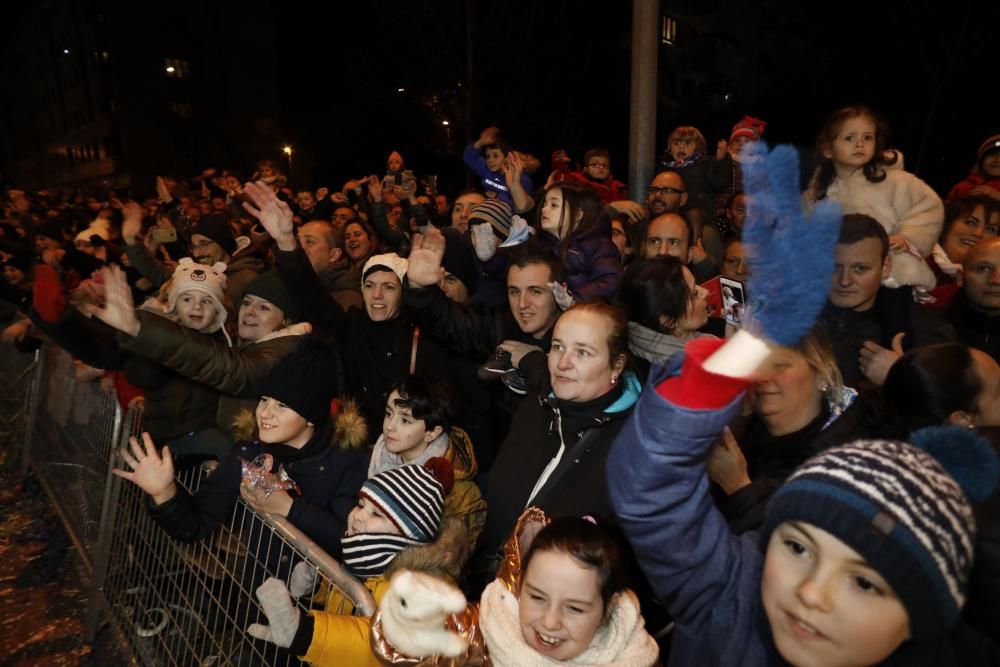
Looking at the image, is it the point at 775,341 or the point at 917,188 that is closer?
the point at 775,341

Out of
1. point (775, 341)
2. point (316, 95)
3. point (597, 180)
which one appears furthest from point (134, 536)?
point (316, 95)

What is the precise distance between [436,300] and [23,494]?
4.39 meters

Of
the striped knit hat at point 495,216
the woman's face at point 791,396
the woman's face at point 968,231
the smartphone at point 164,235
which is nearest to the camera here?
the woman's face at point 791,396

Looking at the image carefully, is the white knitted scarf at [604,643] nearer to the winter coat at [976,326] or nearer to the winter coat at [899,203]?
the winter coat at [976,326]

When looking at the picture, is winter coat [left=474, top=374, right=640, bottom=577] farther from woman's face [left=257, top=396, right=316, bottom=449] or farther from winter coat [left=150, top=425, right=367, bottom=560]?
woman's face [left=257, top=396, right=316, bottom=449]

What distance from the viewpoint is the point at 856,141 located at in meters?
3.89

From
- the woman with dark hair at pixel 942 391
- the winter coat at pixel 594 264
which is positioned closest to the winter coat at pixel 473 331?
the winter coat at pixel 594 264

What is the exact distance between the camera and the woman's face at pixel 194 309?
12.5 feet

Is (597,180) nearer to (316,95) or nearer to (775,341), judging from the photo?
(775,341)

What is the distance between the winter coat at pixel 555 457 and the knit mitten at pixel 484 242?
210 cm

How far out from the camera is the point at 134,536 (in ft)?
10.9

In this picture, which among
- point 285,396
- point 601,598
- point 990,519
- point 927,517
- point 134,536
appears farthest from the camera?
point 134,536

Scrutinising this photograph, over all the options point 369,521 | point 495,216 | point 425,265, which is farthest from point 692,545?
point 495,216

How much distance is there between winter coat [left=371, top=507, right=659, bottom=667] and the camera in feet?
5.59
